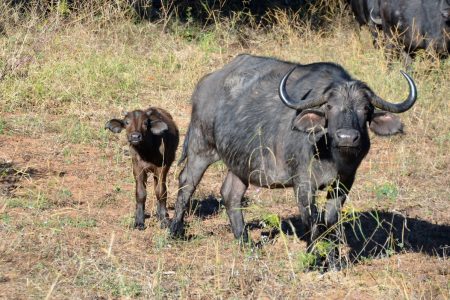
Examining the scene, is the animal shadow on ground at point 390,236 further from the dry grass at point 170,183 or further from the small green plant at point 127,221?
the small green plant at point 127,221

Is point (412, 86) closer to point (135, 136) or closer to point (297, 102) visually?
point (297, 102)

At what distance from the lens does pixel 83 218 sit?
26.1 feet

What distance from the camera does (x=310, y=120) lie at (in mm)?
6754

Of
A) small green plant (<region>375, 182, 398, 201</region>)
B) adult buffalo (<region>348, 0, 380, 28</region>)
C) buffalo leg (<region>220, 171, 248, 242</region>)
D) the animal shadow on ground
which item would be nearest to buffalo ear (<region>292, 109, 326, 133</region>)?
the animal shadow on ground

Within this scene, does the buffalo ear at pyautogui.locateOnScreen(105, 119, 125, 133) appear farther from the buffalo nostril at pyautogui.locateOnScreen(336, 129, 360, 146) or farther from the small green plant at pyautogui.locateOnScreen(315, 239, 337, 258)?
the buffalo nostril at pyautogui.locateOnScreen(336, 129, 360, 146)

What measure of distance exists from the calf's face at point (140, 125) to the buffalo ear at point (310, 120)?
1782 millimetres

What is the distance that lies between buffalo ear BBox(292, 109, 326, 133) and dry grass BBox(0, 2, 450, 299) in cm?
71

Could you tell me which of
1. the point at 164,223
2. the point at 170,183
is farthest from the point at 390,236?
the point at 170,183

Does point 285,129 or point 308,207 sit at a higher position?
point 285,129

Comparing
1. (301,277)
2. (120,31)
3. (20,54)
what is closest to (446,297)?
(301,277)

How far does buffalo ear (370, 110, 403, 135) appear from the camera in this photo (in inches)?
273

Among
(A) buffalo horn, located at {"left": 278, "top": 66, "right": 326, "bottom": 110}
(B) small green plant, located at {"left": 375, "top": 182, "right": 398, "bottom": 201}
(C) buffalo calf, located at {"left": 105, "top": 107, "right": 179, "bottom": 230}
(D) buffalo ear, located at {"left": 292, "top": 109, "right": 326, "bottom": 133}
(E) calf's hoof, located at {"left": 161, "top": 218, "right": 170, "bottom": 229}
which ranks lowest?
(E) calf's hoof, located at {"left": 161, "top": 218, "right": 170, "bottom": 229}

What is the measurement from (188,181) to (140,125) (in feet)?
2.15

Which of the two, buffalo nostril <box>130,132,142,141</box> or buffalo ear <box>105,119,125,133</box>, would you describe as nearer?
buffalo nostril <box>130,132,142,141</box>
